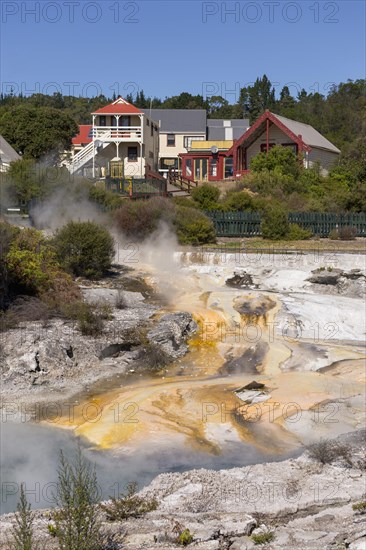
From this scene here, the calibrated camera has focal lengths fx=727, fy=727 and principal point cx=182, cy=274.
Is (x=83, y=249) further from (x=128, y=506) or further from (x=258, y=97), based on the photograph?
(x=258, y=97)

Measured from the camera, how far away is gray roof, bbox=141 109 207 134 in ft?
197

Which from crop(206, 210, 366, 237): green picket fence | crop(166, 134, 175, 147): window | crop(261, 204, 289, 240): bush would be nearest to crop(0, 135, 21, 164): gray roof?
crop(206, 210, 366, 237): green picket fence

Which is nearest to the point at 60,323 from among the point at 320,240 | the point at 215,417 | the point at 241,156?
the point at 215,417

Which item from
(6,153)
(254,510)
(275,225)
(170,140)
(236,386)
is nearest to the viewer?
(254,510)

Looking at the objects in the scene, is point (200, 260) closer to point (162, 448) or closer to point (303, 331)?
point (303, 331)

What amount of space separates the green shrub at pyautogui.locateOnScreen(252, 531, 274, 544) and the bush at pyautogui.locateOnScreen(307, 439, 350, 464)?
3.28 m

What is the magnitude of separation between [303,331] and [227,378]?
14.8ft

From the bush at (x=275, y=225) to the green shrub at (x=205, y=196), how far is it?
4065mm

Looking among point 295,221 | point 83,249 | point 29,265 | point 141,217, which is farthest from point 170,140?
point 29,265

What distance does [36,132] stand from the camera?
49.3 metres

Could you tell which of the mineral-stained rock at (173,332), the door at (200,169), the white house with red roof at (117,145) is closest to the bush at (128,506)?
the mineral-stained rock at (173,332)

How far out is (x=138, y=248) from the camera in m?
29.8

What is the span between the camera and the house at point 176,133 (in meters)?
58.3

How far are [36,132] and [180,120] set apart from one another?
Answer: 15.6m
